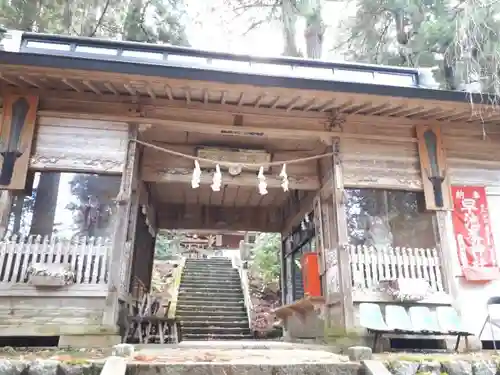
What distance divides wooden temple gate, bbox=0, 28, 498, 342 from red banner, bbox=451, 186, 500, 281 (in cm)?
27

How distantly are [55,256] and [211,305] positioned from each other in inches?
330

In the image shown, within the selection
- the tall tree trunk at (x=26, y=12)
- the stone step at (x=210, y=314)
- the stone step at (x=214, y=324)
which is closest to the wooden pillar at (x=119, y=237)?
the tall tree trunk at (x=26, y=12)

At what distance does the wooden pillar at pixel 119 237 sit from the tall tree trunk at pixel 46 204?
1.25 metres

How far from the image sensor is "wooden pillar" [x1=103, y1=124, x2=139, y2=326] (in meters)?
6.24

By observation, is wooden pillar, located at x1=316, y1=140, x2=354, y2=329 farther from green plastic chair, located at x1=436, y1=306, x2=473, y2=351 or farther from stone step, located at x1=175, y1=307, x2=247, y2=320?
stone step, located at x1=175, y1=307, x2=247, y2=320

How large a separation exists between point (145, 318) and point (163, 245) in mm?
14154

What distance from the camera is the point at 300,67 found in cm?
873

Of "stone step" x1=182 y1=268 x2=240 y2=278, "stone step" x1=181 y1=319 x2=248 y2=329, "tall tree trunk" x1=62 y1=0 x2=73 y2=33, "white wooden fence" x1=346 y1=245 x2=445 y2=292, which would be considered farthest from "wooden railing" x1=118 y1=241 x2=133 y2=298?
"stone step" x1=182 y1=268 x2=240 y2=278

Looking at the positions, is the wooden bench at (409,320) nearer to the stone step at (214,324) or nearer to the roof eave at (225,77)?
the roof eave at (225,77)

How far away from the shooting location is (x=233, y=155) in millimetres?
8352

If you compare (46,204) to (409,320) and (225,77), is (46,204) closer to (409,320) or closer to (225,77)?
(225,77)

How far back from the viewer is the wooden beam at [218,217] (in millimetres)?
11867

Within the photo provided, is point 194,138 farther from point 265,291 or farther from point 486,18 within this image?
point 265,291

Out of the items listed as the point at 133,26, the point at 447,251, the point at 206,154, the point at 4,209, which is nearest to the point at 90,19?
the point at 133,26
